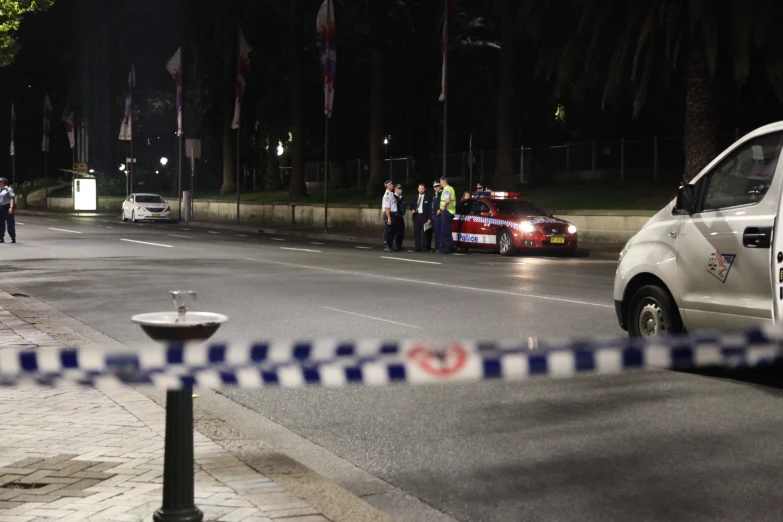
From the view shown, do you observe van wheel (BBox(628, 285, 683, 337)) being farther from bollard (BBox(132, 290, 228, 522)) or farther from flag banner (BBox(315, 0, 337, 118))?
flag banner (BBox(315, 0, 337, 118))

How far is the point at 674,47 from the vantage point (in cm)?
2847

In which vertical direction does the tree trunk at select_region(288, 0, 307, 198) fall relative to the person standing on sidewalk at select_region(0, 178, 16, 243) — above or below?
above

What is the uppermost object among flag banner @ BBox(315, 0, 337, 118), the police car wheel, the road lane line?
flag banner @ BBox(315, 0, 337, 118)

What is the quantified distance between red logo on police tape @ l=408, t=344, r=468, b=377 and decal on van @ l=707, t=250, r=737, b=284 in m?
4.57

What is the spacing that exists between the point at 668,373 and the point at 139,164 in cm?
8815

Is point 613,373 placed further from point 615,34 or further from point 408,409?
point 615,34

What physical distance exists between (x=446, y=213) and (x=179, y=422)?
79.0 feet

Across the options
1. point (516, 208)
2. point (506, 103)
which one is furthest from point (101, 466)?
point (506, 103)

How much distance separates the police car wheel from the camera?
27750 mm

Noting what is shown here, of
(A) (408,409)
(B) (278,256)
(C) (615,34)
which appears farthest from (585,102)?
(A) (408,409)

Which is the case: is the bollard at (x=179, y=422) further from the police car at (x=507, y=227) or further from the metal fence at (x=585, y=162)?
the metal fence at (x=585, y=162)

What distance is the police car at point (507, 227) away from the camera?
90.4 feet

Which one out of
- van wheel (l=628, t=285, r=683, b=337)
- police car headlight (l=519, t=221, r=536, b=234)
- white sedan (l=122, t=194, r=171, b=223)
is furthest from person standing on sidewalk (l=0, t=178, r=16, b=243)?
van wheel (l=628, t=285, r=683, b=337)

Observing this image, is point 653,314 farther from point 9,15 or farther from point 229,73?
point 229,73
